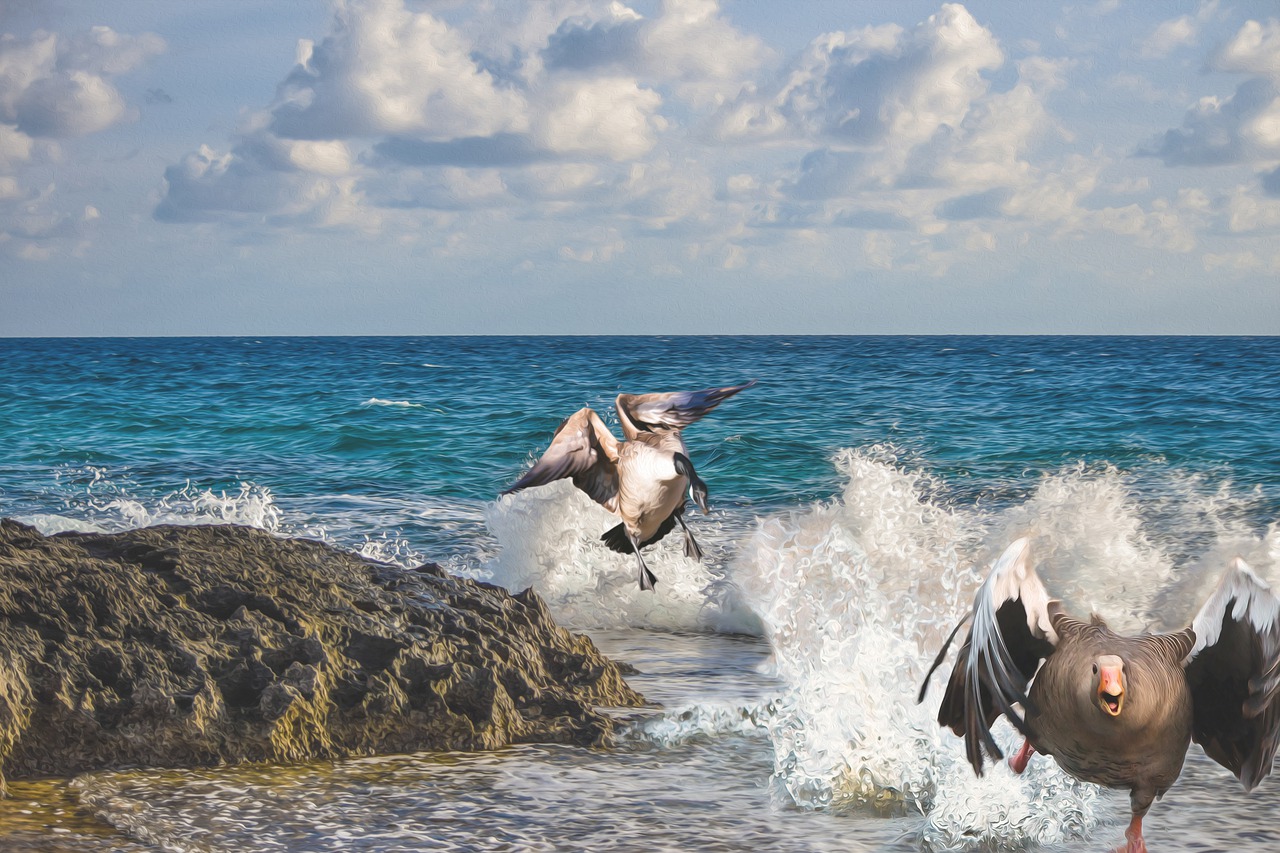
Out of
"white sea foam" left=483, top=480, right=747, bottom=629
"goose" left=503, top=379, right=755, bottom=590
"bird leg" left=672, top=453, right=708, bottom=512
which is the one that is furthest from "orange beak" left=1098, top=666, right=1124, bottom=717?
"white sea foam" left=483, top=480, right=747, bottom=629

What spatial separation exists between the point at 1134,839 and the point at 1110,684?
2.29 ft

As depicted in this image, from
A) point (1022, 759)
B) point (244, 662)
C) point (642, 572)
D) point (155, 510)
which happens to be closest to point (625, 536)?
point (642, 572)

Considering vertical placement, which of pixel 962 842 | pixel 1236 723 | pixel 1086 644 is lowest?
pixel 962 842

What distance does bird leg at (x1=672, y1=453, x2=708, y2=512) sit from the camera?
6.75 meters

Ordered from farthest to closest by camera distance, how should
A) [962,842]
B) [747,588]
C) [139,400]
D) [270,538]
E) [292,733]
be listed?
[139,400]
[747,588]
[270,538]
[292,733]
[962,842]

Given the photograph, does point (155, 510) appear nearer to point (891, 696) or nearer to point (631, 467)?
point (631, 467)

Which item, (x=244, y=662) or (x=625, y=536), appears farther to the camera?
(x=625, y=536)

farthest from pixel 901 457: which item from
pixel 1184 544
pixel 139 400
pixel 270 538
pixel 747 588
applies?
pixel 139 400

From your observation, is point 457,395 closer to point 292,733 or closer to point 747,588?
point 747,588

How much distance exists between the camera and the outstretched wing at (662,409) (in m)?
7.42

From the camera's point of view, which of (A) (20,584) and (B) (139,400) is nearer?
(A) (20,584)

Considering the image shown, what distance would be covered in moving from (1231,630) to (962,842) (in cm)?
111

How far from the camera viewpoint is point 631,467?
23.4 ft

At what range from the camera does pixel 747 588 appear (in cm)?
789
